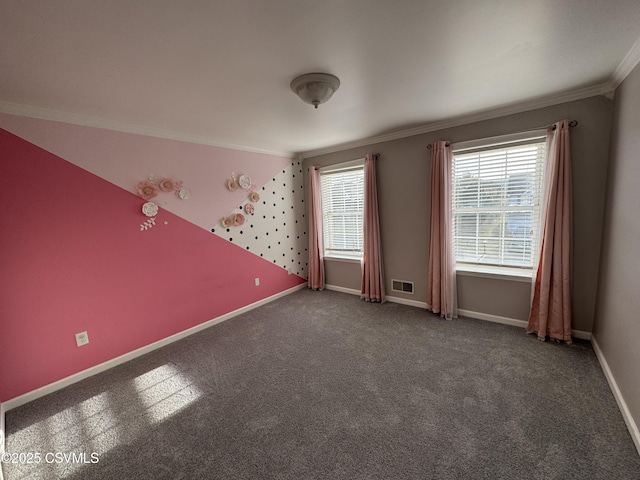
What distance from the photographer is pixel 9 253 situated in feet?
6.51

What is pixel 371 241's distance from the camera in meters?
3.70

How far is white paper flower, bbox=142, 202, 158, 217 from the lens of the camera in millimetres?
2650

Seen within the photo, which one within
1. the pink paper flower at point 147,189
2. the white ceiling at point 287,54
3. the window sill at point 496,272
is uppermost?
the white ceiling at point 287,54

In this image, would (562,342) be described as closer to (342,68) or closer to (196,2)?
(342,68)

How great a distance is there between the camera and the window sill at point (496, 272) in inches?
110

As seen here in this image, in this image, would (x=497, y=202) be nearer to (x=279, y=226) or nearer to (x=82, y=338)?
(x=279, y=226)

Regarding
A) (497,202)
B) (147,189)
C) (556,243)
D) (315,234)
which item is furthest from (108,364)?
(556,243)

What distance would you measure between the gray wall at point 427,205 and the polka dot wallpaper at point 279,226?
0.43 metres

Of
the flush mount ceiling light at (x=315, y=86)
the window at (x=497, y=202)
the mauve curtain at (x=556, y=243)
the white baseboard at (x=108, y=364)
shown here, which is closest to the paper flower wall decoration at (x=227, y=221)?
the white baseboard at (x=108, y=364)

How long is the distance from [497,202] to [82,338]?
166 inches

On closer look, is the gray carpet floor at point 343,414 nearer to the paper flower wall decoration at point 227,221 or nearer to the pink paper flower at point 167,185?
the paper flower wall decoration at point 227,221

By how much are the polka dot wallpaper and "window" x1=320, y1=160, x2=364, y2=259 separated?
0.41 meters

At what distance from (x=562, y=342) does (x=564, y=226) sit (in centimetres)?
109

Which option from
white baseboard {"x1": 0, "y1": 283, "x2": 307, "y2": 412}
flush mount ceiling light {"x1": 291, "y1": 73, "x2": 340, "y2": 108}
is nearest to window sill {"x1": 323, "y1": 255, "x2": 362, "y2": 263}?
white baseboard {"x1": 0, "y1": 283, "x2": 307, "y2": 412}
